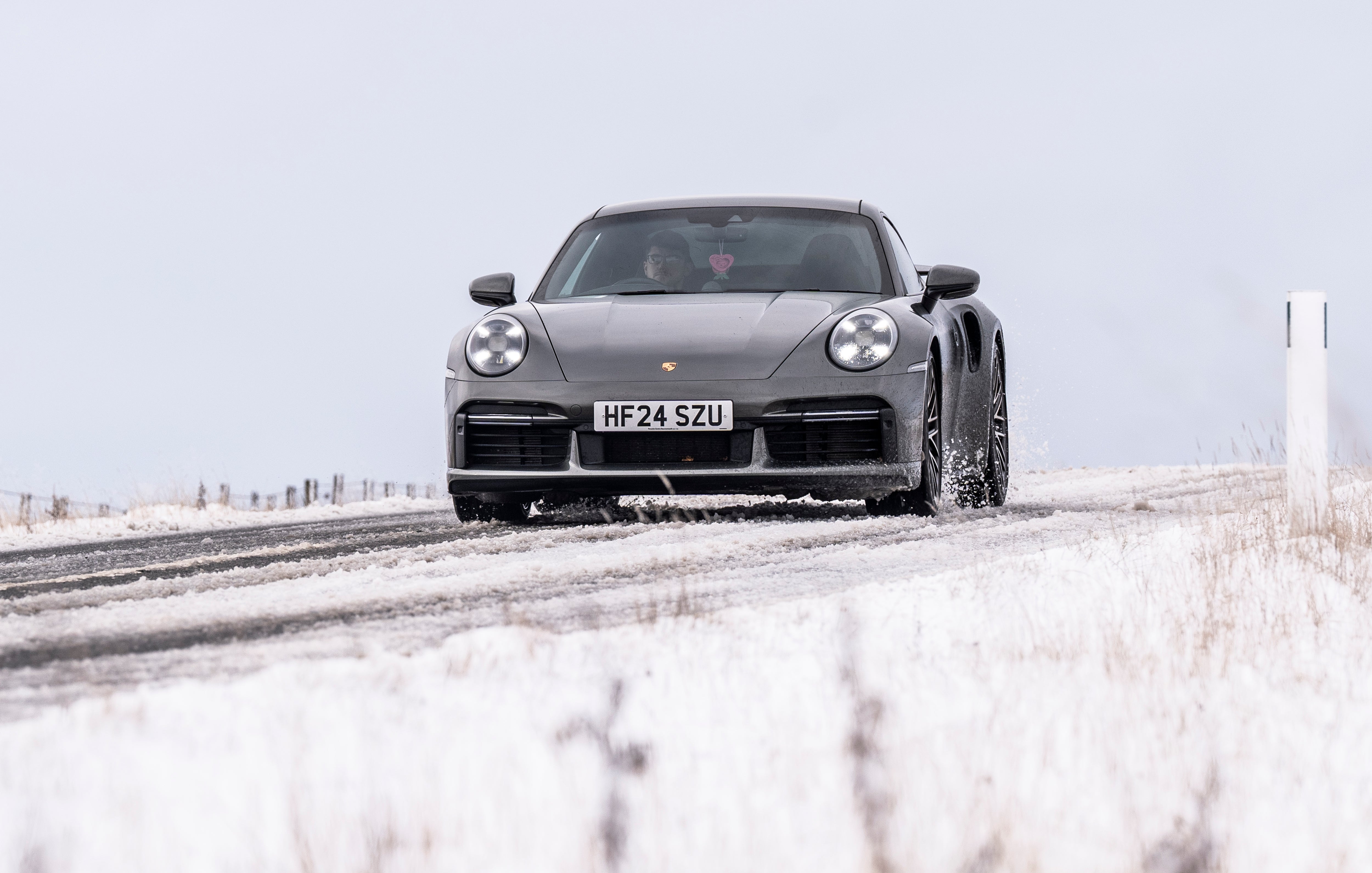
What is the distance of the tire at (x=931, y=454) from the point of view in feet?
17.8

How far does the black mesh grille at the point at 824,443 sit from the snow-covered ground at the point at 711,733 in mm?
1848

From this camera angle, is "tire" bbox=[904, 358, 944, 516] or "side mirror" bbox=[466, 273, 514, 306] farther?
"side mirror" bbox=[466, 273, 514, 306]

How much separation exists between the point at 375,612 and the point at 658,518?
110 inches

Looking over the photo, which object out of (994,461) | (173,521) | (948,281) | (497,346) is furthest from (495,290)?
(173,521)

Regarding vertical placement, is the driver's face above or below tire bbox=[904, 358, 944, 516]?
above

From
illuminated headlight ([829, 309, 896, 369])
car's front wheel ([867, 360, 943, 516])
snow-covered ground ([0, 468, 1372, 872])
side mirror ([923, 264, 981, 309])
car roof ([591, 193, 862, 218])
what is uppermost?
car roof ([591, 193, 862, 218])

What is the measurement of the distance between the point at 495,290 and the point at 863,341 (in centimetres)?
193

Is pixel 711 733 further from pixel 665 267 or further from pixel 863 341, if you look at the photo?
pixel 665 267

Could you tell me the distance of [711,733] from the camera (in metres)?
2.01

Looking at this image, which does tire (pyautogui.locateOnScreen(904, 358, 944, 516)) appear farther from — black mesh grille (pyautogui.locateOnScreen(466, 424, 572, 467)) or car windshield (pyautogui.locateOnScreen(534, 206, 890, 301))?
black mesh grille (pyautogui.locateOnScreen(466, 424, 572, 467))

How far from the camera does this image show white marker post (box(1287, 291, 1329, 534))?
4.35 meters

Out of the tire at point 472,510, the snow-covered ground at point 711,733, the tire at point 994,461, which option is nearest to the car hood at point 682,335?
the tire at point 472,510

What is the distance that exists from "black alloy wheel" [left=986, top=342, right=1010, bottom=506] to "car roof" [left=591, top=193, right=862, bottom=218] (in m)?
1.36

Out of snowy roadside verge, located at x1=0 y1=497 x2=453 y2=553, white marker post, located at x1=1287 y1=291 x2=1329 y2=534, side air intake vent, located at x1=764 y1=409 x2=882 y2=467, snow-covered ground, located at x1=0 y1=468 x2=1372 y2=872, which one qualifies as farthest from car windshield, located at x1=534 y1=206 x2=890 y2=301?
snow-covered ground, located at x1=0 y1=468 x2=1372 y2=872
